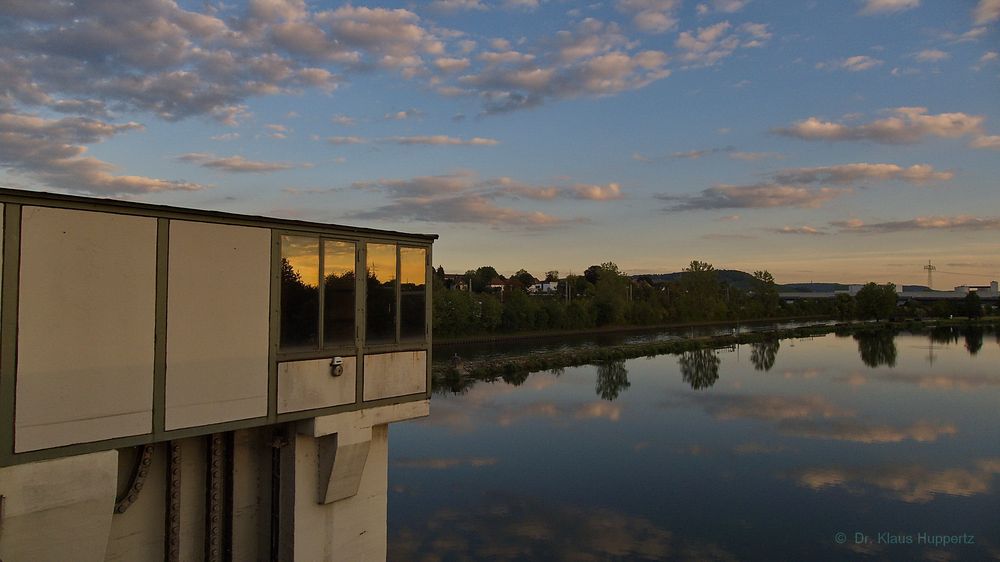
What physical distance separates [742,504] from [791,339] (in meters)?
57.9

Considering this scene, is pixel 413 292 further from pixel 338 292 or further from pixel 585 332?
pixel 585 332

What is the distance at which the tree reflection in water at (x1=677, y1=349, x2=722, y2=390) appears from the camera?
3638 centimetres

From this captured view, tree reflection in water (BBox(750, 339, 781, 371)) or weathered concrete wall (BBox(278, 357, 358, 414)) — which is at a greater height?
weathered concrete wall (BBox(278, 357, 358, 414))

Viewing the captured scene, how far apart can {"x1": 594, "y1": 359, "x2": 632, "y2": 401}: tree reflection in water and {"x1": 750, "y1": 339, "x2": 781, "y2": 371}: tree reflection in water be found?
395 inches

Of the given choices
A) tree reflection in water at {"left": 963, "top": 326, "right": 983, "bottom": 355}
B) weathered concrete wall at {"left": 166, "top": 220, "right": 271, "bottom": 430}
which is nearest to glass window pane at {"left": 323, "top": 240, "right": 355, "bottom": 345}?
weathered concrete wall at {"left": 166, "top": 220, "right": 271, "bottom": 430}

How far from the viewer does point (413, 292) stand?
6730 millimetres

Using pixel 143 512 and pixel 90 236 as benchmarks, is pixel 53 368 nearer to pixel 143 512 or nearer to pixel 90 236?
pixel 90 236

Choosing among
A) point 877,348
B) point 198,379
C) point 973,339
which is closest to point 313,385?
point 198,379

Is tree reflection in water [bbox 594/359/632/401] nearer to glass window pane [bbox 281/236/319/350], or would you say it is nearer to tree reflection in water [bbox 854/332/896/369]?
tree reflection in water [bbox 854/332/896/369]

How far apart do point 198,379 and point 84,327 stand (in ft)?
3.06

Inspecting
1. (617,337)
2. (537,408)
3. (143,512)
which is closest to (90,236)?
(143,512)

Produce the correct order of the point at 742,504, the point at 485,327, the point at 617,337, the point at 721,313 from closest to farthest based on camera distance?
the point at 742,504 → the point at 485,327 → the point at 617,337 → the point at 721,313

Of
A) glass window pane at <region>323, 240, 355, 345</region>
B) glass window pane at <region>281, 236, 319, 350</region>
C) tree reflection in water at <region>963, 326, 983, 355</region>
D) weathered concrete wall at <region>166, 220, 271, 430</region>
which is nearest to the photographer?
weathered concrete wall at <region>166, 220, 271, 430</region>

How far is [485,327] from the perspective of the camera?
56.8 metres
